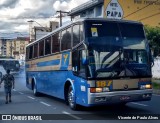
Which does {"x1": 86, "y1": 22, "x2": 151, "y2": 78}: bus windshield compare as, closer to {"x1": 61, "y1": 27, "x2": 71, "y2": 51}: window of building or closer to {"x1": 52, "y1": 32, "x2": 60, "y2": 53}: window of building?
{"x1": 61, "y1": 27, "x2": 71, "y2": 51}: window of building

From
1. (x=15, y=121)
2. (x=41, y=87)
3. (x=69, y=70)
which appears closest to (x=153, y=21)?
(x=41, y=87)

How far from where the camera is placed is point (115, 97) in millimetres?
10562

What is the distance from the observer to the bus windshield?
34.7ft

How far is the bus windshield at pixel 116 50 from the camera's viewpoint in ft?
34.7

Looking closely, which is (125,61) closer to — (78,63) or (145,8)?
(78,63)

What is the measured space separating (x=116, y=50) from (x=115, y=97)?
1564mm

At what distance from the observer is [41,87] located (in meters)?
17.6

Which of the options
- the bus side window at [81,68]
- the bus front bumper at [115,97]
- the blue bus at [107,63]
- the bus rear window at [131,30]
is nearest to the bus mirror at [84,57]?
the blue bus at [107,63]

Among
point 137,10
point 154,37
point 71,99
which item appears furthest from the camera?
point 137,10

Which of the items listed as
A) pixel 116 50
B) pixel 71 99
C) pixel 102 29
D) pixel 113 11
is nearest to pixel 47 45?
pixel 71 99

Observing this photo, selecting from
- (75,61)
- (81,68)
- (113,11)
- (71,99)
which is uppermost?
(113,11)

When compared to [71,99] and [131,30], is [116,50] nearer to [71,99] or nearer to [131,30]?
[131,30]

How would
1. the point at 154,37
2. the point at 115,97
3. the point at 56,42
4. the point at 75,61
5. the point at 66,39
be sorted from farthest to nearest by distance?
the point at 154,37 → the point at 56,42 → the point at 66,39 → the point at 75,61 → the point at 115,97

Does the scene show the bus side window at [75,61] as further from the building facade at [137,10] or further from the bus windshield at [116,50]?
the building facade at [137,10]
